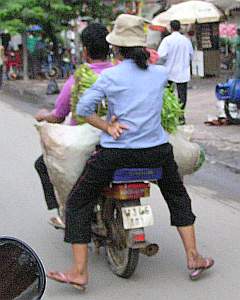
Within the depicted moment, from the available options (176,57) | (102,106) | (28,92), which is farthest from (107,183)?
(28,92)

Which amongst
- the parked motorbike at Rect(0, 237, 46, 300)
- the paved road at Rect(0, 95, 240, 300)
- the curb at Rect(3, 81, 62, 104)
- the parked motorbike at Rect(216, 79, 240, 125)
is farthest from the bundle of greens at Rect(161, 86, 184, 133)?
the curb at Rect(3, 81, 62, 104)

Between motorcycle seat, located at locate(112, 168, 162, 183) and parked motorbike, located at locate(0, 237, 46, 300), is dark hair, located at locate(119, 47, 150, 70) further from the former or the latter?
parked motorbike, located at locate(0, 237, 46, 300)

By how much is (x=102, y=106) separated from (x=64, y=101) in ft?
1.38

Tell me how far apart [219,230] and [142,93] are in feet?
6.85

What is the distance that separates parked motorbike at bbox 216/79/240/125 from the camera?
39.5 feet

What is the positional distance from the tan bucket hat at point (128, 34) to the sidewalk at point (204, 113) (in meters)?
4.59

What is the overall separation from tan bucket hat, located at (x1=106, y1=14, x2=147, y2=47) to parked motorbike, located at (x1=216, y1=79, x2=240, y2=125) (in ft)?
24.3

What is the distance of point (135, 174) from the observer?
15.6ft

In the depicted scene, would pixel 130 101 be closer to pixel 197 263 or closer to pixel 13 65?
pixel 197 263

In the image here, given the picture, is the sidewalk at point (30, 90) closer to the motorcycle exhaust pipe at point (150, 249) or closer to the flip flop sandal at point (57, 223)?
the flip flop sandal at point (57, 223)

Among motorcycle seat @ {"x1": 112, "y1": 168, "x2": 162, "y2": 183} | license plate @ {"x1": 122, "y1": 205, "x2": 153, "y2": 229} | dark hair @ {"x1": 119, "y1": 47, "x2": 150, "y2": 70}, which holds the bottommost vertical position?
license plate @ {"x1": 122, "y1": 205, "x2": 153, "y2": 229}

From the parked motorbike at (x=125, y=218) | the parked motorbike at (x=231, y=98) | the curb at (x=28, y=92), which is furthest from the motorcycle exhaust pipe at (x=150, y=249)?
the curb at (x=28, y=92)

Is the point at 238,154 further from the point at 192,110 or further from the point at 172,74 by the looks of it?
the point at 192,110

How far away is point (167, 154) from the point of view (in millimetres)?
4777
